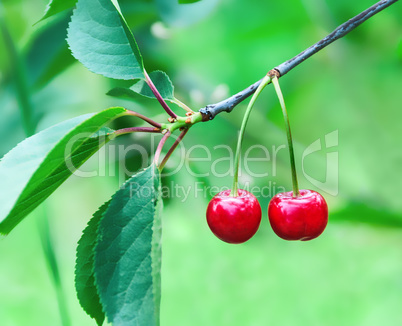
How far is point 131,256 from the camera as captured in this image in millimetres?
1065

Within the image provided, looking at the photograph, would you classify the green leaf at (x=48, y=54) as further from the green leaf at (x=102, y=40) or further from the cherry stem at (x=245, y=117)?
the cherry stem at (x=245, y=117)

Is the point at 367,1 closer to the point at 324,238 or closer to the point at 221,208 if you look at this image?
the point at 324,238

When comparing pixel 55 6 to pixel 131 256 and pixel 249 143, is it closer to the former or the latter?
pixel 131 256

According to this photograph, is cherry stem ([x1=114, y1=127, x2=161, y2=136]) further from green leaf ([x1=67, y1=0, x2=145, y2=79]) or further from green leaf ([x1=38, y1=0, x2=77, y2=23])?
green leaf ([x1=38, y1=0, x2=77, y2=23])

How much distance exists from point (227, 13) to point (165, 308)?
7.30 feet

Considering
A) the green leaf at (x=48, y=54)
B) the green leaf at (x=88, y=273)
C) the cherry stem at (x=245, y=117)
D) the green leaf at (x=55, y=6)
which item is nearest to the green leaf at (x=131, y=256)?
the green leaf at (x=88, y=273)

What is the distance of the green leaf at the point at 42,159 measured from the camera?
0.90 metres

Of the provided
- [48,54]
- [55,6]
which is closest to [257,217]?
[55,6]

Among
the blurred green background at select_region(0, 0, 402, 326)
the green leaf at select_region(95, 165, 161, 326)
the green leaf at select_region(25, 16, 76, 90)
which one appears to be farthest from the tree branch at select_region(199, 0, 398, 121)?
the green leaf at select_region(25, 16, 76, 90)

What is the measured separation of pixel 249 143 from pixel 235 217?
1.52m

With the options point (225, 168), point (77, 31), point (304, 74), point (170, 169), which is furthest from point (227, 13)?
point (77, 31)

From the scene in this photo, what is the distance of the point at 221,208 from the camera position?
135cm

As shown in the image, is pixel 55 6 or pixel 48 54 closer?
pixel 55 6

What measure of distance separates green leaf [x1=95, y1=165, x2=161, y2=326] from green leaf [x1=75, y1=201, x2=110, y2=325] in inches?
2.8
